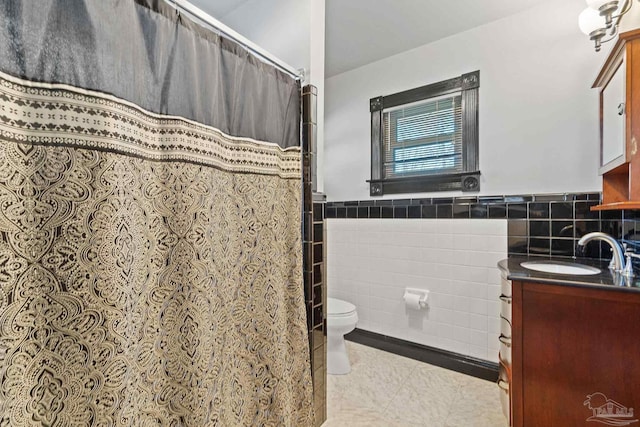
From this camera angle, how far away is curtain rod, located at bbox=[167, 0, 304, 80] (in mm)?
946

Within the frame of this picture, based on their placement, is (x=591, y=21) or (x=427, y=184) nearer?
(x=591, y=21)

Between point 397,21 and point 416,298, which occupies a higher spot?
point 397,21

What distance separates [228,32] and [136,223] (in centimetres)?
76

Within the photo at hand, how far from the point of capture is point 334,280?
2789 millimetres

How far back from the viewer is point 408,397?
5.98 ft

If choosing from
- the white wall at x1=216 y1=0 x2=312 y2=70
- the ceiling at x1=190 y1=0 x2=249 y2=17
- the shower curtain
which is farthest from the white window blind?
the shower curtain

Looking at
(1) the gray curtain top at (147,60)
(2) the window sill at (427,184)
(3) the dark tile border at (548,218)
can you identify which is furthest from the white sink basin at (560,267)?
(1) the gray curtain top at (147,60)

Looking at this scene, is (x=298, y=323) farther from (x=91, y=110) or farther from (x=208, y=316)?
(x=91, y=110)

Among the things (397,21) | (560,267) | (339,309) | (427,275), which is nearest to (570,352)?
(560,267)

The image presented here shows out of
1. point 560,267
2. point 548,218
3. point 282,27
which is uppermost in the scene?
point 282,27

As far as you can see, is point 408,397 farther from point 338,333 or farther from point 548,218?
point 548,218

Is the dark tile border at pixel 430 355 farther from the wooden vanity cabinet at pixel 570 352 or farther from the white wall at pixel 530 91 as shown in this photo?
the white wall at pixel 530 91

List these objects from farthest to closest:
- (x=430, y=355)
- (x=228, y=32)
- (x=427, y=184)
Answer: (x=427, y=184), (x=430, y=355), (x=228, y=32)

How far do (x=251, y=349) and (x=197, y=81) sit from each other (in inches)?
38.1
